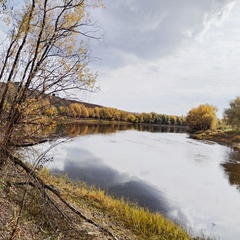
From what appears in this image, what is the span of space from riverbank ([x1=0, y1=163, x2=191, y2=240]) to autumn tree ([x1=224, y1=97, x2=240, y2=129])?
178ft

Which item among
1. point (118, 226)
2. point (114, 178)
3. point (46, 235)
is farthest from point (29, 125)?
point (114, 178)

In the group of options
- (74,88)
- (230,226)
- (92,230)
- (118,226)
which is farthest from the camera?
(230,226)

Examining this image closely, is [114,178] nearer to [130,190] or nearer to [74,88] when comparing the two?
[130,190]

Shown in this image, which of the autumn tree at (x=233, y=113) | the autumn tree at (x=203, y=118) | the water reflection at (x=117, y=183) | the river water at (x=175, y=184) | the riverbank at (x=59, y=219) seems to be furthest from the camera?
the autumn tree at (x=203, y=118)

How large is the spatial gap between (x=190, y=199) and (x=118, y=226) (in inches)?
270

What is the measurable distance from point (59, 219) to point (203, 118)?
7629 centimetres

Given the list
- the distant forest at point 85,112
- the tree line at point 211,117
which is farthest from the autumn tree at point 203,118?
the distant forest at point 85,112

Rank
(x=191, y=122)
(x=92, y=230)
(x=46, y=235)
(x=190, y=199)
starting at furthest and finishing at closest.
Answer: (x=191, y=122) → (x=190, y=199) → (x=92, y=230) → (x=46, y=235)

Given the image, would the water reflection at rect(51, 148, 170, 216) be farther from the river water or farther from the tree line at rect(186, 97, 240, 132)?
the tree line at rect(186, 97, 240, 132)

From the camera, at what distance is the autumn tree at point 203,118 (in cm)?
7700

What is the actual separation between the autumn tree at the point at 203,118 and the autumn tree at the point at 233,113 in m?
15.2

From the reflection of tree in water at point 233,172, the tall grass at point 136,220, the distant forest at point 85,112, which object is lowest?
the tall grass at point 136,220

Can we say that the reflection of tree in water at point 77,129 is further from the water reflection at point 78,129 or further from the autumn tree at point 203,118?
the autumn tree at point 203,118

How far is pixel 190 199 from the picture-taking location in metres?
13.9
